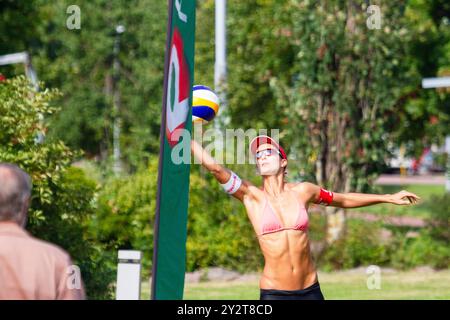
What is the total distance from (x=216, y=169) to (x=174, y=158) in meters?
1.64

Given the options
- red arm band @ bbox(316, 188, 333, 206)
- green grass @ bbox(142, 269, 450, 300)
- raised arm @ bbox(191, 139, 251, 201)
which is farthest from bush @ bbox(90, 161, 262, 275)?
raised arm @ bbox(191, 139, 251, 201)

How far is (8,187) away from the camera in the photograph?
4.27 m

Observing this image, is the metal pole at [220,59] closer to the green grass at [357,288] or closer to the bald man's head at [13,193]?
the green grass at [357,288]

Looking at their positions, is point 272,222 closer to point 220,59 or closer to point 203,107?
point 203,107

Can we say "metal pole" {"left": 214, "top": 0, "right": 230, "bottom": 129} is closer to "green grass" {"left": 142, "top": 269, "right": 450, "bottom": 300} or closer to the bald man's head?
"green grass" {"left": 142, "top": 269, "right": 450, "bottom": 300}

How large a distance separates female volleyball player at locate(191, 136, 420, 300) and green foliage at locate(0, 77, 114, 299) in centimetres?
525

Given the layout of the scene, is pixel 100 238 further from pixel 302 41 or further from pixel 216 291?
pixel 302 41

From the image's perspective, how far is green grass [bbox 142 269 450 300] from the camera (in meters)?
14.2

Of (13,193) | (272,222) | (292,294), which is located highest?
(13,193)

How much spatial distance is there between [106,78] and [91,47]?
1.81 m

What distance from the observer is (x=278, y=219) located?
24.2 ft

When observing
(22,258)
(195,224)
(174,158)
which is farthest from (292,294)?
(195,224)

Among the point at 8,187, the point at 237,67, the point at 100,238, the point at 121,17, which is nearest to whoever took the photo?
the point at 8,187
